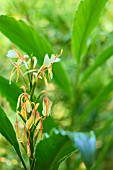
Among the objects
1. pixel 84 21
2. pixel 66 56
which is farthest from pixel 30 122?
pixel 66 56

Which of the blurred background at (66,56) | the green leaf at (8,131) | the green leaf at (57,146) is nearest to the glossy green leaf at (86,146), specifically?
the green leaf at (57,146)

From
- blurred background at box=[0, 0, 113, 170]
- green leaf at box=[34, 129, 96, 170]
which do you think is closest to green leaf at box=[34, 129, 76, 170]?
green leaf at box=[34, 129, 96, 170]

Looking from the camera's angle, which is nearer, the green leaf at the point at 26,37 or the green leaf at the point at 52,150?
the green leaf at the point at 52,150

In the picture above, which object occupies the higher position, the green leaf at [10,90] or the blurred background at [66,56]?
the blurred background at [66,56]

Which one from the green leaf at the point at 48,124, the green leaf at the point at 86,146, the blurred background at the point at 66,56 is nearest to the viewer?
the green leaf at the point at 86,146

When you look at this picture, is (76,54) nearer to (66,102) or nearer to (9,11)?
(66,102)

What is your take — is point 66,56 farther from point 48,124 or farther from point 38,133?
point 38,133

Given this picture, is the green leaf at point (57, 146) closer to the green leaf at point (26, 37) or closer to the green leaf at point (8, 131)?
the green leaf at point (8, 131)

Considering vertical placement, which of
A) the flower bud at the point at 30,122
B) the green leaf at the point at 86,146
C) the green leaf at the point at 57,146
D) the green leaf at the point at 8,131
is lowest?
the green leaf at the point at 86,146
